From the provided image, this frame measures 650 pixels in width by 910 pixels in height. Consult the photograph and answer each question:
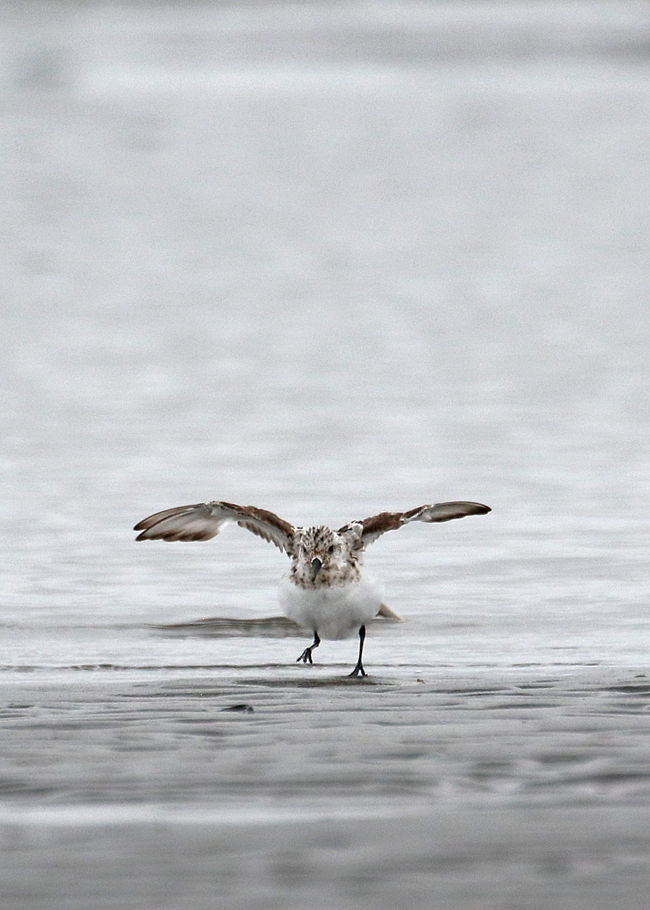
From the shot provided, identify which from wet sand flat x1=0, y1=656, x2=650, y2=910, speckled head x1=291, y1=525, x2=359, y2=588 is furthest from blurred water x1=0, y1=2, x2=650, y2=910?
speckled head x1=291, y1=525, x2=359, y2=588

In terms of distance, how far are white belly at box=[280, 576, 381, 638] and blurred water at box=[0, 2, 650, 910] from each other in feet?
0.95

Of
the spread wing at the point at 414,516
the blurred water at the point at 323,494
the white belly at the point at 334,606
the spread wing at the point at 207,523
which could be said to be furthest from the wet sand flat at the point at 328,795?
the spread wing at the point at 207,523

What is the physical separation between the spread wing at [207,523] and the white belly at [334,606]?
2.65 ft

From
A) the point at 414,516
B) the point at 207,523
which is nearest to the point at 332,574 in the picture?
the point at 414,516

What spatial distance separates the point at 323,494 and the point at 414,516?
4.66 m

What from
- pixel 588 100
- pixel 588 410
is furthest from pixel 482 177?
pixel 588 410

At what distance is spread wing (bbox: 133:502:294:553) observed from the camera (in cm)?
1078

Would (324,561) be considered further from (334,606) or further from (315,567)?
(334,606)

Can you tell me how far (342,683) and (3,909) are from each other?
13.1 feet

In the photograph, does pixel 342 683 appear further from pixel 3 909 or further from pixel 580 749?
pixel 3 909

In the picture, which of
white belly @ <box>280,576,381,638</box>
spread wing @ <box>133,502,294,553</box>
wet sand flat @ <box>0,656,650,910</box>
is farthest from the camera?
spread wing @ <box>133,502,294,553</box>

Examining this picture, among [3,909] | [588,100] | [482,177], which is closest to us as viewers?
[3,909]

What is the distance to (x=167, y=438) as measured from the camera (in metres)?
18.1

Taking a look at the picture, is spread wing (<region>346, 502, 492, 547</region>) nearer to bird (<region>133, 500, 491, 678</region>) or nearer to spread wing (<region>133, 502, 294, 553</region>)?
bird (<region>133, 500, 491, 678</region>)
